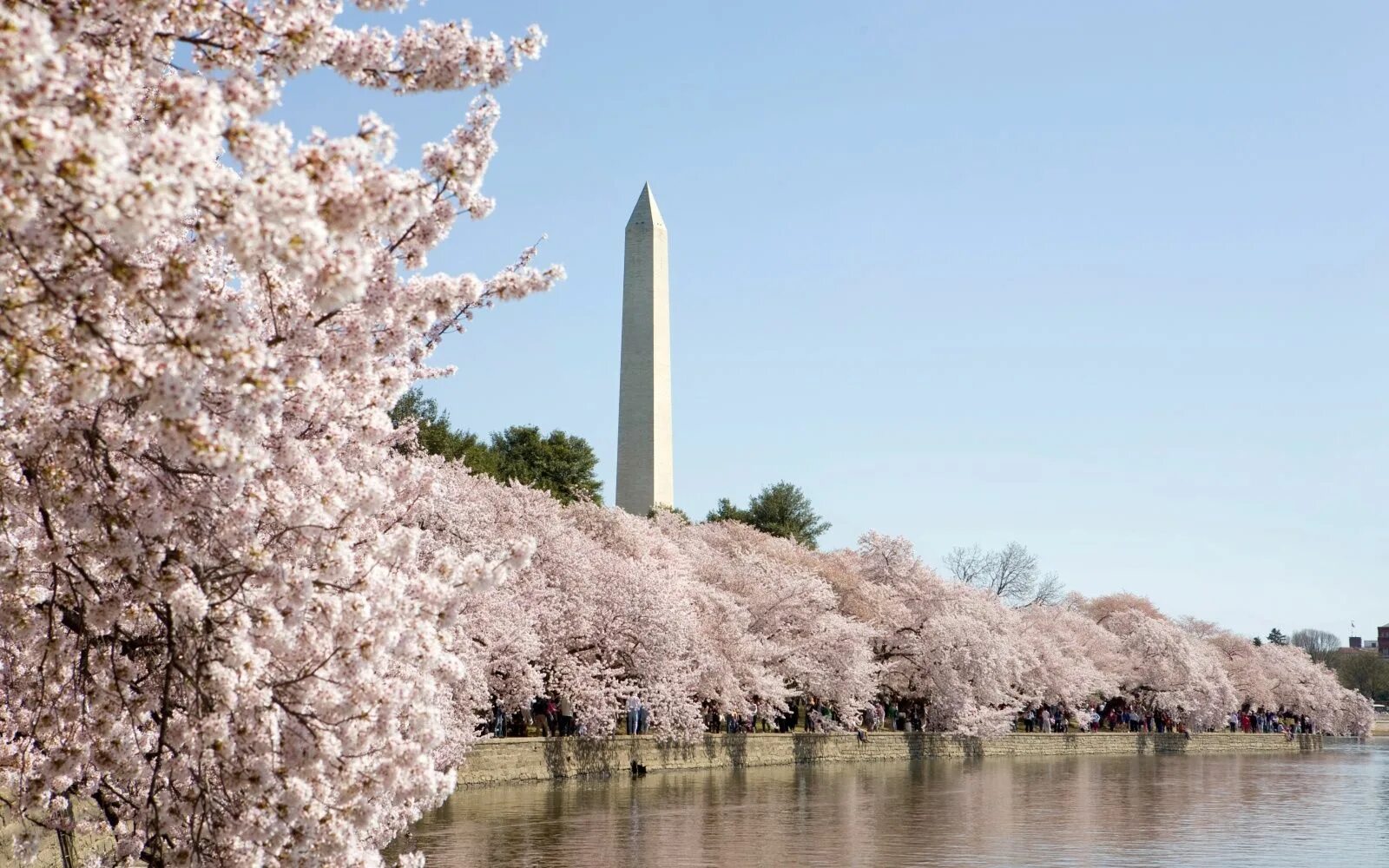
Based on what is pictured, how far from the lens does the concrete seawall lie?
3272 centimetres

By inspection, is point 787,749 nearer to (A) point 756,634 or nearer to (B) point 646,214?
(A) point 756,634

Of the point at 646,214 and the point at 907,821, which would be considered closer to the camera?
the point at 907,821

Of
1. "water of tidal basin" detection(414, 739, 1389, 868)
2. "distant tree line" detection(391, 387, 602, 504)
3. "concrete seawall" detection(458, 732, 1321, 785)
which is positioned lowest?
"water of tidal basin" detection(414, 739, 1389, 868)

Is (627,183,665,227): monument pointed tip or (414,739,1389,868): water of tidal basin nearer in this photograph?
(414,739,1389,868): water of tidal basin

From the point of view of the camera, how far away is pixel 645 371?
181 ft

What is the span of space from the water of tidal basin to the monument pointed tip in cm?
2312

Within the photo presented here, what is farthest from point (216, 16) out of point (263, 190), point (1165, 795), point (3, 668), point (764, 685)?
point (764, 685)

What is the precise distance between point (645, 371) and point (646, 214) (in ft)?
19.8

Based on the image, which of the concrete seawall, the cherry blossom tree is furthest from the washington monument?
the cherry blossom tree

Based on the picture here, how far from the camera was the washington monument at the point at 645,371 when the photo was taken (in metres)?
54.8

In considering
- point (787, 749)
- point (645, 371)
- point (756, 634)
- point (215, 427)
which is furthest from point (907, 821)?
point (645, 371)

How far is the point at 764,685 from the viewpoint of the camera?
140 ft

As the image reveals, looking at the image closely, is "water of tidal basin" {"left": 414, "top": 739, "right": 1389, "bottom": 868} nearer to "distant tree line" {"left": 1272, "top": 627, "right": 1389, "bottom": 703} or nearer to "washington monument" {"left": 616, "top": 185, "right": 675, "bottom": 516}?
"washington monument" {"left": 616, "top": 185, "right": 675, "bottom": 516}

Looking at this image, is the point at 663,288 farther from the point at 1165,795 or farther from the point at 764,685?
the point at 1165,795
